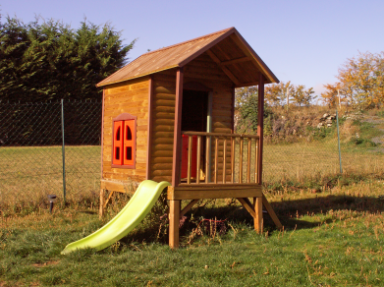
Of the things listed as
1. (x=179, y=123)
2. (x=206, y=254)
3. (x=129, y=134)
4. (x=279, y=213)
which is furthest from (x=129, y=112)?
(x=279, y=213)

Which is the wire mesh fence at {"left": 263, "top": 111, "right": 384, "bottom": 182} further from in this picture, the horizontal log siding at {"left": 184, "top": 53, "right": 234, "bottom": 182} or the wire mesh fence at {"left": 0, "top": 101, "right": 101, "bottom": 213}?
the wire mesh fence at {"left": 0, "top": 101, "right": 101, "bottom": 213}

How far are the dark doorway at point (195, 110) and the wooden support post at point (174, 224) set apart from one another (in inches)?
118

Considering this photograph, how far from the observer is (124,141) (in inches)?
315

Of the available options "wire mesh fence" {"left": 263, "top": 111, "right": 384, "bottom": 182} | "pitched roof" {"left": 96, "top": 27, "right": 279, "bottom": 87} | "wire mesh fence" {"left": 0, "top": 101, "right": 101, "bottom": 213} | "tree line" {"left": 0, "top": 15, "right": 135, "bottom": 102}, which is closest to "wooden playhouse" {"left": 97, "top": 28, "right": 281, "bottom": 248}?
"pitched roof" {"left": 96, "top": 27, "right": 279, "bottom": 87}

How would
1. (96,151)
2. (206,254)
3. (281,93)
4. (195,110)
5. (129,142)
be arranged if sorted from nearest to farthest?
1. (206,254)
2. (129,142)
3. (195,110)
4. (96,151)
5. (281,93)

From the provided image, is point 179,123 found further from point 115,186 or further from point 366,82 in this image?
point 366,82

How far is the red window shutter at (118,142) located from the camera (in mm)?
8094

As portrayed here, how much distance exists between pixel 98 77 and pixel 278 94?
1087 inches

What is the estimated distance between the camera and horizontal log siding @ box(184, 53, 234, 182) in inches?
Result: 310

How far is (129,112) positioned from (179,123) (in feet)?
5.69

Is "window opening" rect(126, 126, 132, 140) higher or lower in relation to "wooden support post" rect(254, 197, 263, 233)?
higher

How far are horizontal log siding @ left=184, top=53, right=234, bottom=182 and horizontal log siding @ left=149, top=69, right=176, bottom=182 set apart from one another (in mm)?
565

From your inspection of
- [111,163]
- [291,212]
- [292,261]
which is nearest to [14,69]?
[111,163]

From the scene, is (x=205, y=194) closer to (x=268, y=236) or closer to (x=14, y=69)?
(x=268, y=236)
